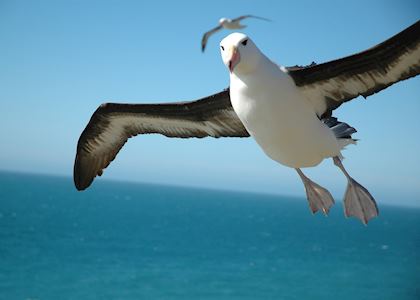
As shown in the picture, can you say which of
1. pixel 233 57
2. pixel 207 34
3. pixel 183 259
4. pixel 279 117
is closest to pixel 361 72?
pixel 279 117

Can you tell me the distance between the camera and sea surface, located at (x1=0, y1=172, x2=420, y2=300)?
52.8 metres

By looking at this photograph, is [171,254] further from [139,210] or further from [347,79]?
[347,79]

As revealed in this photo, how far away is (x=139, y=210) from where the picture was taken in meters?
124

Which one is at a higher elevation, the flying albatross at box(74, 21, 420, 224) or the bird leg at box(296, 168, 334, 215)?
the flying albatross at box(74, 21, 420, 224)

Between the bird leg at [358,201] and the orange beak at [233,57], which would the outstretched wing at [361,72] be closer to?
the bird leg at [358,201]

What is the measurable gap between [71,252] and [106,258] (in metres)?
4.59

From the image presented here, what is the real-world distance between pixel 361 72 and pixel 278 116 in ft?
3.89

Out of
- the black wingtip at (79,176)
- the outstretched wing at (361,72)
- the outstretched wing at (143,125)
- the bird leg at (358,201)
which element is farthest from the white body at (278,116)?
the black wingtip at (79,176)

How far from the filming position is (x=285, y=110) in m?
5.09

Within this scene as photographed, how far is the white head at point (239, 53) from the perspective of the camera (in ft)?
14.3

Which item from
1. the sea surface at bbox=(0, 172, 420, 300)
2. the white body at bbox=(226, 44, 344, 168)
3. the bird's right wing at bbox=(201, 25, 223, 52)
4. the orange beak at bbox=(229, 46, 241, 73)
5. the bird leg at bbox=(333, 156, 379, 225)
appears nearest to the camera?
the bird's right wing at bbox=(201, 25, 223, 52)

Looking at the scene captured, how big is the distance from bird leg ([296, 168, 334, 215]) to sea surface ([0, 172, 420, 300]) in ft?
144

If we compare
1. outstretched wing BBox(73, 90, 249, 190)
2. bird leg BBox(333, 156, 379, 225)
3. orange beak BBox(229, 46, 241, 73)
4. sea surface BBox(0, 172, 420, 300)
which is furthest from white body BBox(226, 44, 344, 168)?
sea surface BBox(0, 172, 420, 300)

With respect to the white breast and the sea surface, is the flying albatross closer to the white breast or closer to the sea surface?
the white breast
